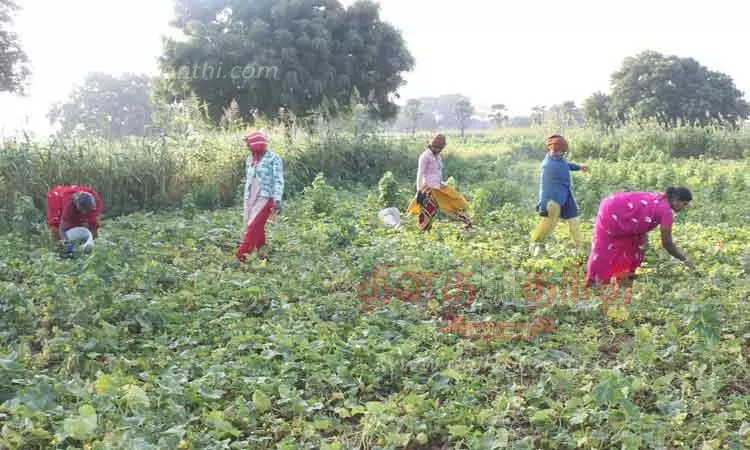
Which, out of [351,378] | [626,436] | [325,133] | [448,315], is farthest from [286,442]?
[325,133]

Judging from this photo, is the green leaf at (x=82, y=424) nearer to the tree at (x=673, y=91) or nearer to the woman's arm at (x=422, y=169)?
the woman's arm at (x=422, y=169)

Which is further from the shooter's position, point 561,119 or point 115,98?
point 115,98

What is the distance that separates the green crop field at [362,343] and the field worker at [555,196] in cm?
27

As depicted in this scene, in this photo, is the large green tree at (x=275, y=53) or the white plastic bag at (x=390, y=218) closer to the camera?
the white plastic bag at (x=390, y=218)

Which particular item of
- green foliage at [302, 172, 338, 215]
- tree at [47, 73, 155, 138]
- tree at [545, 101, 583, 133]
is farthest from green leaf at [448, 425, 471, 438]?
tree at [47, 73, 155, 138]

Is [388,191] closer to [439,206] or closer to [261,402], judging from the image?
[439,206]

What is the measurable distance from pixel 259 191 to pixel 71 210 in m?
1.90

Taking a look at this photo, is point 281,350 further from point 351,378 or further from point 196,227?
point 196,227

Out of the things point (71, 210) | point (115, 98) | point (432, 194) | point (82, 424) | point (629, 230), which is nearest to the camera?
point (82, 424)

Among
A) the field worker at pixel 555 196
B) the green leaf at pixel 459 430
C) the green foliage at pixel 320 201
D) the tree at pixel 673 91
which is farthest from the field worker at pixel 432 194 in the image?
the tree at pixel 673 91

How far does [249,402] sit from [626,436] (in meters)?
1.93

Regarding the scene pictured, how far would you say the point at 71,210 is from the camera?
688cm

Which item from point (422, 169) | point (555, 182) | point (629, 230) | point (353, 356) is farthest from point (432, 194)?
point (353, 356)

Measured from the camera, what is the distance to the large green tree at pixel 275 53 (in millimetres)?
21078
